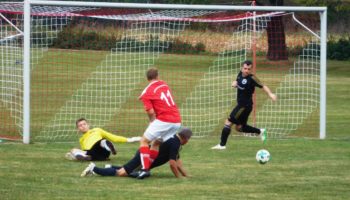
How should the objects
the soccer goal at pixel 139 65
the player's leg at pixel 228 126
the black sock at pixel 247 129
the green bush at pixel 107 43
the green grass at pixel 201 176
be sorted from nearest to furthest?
the green grass at pixel 201 176 → the player's leg at pixel 228 126 → the black sock at pixel 247 129 → the soccer goal at pixel 139 65 → the green bush at pixel 107 43

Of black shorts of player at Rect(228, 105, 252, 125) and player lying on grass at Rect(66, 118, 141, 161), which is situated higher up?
black shorts of player at Rect(228, 105, 252, 125)

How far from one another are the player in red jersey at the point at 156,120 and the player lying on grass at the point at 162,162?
0.09 metres

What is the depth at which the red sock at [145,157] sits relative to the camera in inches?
551

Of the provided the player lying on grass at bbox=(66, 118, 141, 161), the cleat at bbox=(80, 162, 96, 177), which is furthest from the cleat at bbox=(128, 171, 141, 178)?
the player lying on grass at bbox=(66, 118, 141, 161)

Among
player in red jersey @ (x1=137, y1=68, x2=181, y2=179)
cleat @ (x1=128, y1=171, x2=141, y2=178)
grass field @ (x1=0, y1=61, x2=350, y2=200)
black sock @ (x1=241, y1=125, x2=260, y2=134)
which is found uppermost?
player in red jersey @ (x1=137, y1=68, x2=181, y2=179)

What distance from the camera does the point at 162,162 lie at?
14.2 meters

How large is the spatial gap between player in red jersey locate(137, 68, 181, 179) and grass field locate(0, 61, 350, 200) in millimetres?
356

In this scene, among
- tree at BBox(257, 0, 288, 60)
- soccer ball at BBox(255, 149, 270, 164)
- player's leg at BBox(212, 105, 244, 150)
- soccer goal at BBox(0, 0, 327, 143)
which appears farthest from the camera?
tree at BBox(257, 0, 288, 60)

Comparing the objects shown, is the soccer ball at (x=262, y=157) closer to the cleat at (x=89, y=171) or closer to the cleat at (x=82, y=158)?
the cleat at (x=82, y=158)

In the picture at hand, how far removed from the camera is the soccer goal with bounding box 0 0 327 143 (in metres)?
21.0

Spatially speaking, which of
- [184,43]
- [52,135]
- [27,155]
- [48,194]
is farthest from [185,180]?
[184,43]

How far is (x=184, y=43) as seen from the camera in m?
36.0

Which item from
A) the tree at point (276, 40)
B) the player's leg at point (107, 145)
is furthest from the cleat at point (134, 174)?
the tree at point (276, 40)

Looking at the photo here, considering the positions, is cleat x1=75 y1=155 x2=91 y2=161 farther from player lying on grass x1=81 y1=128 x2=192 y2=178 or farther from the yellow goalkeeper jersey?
player lying on grass x1=81 y1=128 x2=192 y2=178
